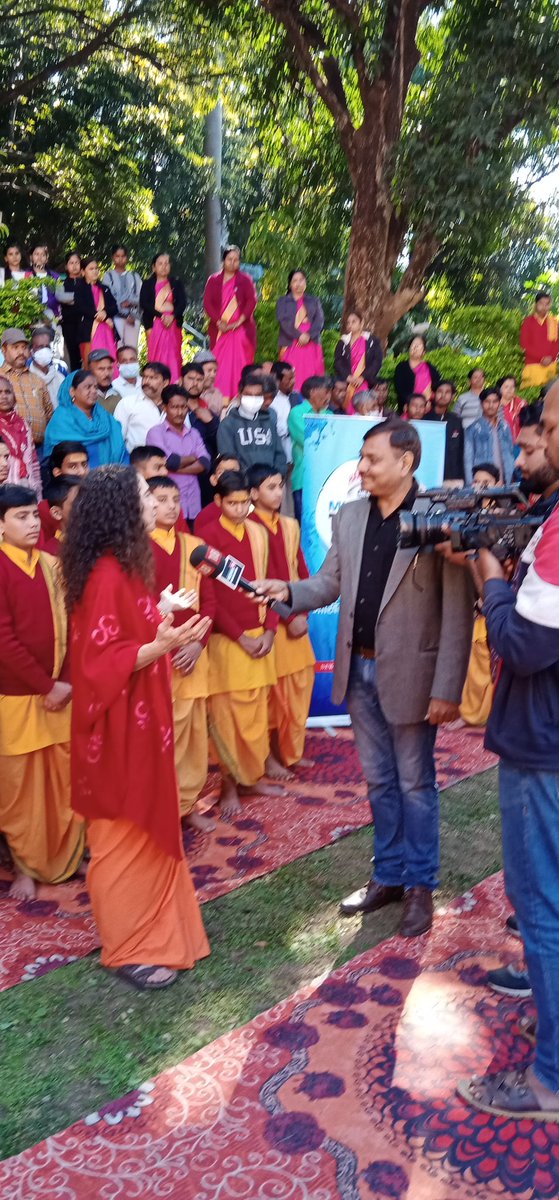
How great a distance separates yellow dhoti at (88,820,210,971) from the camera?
3211mm

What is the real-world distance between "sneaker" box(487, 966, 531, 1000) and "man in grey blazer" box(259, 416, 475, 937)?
0.40m

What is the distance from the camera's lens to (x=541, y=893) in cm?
249

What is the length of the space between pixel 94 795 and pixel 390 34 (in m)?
10.7

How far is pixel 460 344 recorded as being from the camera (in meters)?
16.7

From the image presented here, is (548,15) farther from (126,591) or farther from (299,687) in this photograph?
(126,591)

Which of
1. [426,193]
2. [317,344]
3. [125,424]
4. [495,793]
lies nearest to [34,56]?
[426,193]

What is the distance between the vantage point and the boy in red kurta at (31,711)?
154 inches

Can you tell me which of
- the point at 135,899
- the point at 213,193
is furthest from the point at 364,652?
the point at 213,193

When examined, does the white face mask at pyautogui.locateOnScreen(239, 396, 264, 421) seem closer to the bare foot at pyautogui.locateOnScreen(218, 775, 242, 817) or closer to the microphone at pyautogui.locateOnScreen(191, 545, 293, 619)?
the bare foot at pyautogui.locateOnScreen(218, 775, 242, 817)

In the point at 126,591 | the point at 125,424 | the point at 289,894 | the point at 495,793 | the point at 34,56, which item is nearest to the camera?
the point at 126,591

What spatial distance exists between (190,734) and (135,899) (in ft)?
5.01

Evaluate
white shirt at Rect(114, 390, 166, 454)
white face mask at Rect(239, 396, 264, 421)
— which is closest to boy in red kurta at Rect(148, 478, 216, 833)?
white face mask at Rect(239, 396, 264, 421)

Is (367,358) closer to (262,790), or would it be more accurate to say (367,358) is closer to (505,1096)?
(262,790)

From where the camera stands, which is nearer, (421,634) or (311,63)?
(421,634)
